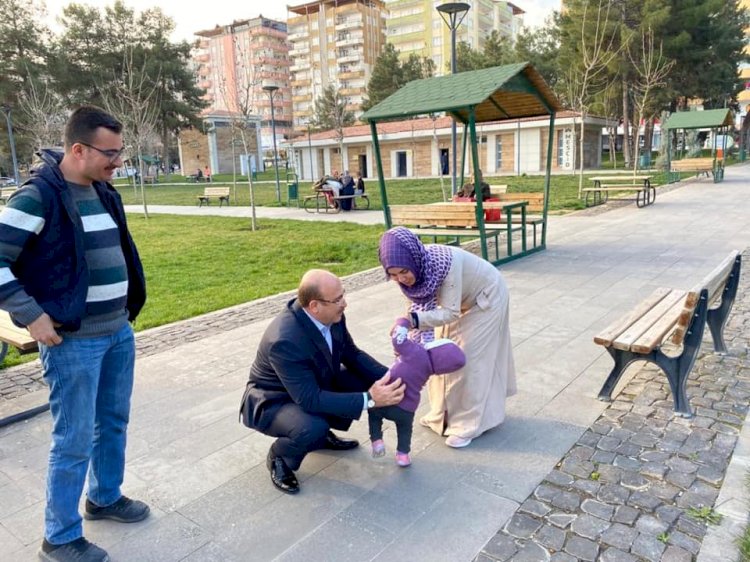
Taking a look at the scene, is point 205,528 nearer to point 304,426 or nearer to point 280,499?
point 280,499

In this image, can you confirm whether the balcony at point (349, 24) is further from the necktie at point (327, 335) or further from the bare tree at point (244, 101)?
the necktie at point (327, 335)

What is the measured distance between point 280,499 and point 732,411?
2.75 metres

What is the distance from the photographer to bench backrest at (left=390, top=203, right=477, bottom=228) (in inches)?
331

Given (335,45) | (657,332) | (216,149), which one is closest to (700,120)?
(657,332)

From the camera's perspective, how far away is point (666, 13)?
34000 millimetres

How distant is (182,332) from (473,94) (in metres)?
4.64

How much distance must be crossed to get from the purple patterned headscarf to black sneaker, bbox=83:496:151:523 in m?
1.62

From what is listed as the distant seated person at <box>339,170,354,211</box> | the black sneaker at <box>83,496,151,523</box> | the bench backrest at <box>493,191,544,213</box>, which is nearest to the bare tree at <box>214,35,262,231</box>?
the distant seated person at <box>339,170,354,211</box>

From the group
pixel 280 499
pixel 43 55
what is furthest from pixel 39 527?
pixel 43 55

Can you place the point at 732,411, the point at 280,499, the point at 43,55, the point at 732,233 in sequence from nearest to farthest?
the point at 280,499 → the point at 732,411 → the point at 732,233 → the point at 43,55

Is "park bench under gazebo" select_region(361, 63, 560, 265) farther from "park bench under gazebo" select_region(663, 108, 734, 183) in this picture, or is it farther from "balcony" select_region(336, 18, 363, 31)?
"balcony" select_region(336, 18, 363, 31)

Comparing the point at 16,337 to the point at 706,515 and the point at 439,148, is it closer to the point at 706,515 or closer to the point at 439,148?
the point at 706,515

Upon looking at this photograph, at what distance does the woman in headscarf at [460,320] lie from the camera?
2840 mm

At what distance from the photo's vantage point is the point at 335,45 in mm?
91062
